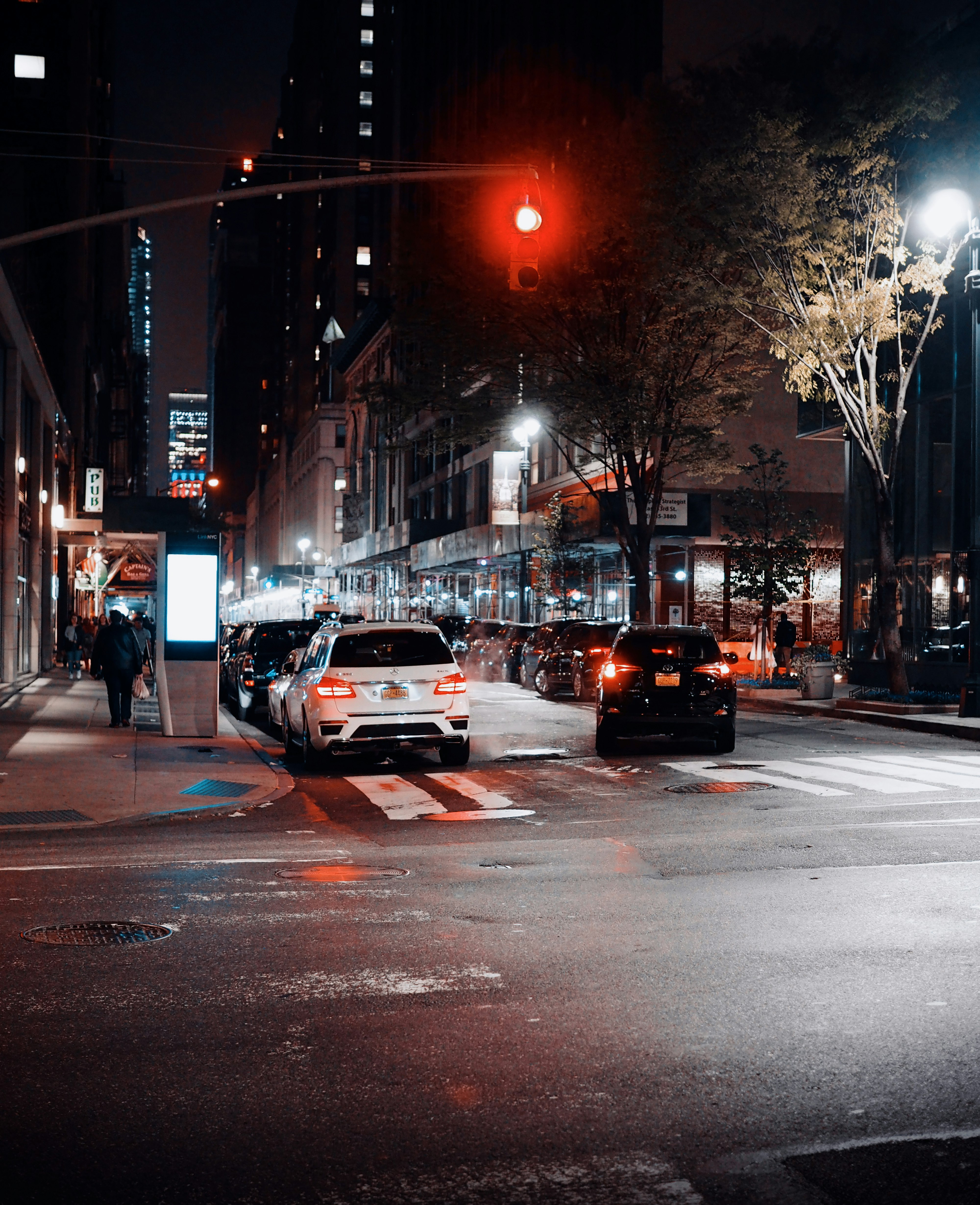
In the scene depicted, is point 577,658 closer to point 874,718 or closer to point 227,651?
point 874,718

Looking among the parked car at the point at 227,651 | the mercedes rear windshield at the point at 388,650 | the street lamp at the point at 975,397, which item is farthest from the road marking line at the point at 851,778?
the parked car at the point at 227,651

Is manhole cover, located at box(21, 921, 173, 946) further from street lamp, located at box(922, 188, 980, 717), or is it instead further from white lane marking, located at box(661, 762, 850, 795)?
street lamp, located at box(922, 188, 980, 717)

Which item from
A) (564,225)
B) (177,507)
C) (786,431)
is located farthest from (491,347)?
(177,507)

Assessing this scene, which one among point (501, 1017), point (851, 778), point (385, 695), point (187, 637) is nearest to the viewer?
point (501, 1017)

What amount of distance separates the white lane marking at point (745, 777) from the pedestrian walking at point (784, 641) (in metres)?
18.9

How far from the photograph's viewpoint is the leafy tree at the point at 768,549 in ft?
114

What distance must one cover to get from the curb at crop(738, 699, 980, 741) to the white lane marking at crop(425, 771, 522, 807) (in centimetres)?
913

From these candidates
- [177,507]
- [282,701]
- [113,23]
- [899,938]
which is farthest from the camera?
[113,23]

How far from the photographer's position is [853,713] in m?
25.9

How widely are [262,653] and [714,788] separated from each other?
14.9 m

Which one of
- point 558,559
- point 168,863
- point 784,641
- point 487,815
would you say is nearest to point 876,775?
point 487,815

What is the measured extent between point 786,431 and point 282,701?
3202cm

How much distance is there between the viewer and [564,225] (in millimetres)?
31328

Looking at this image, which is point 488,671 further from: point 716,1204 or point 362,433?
point 362,433
